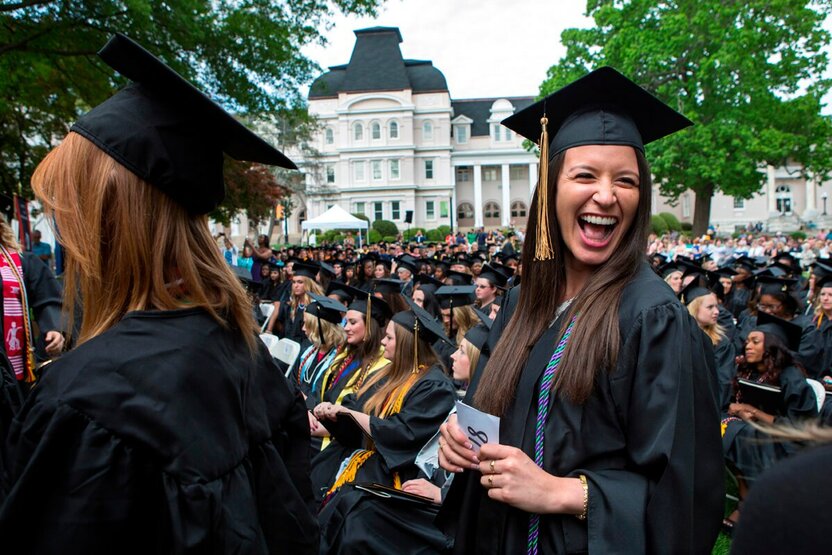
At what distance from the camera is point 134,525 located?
1.28m

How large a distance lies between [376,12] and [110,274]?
11.3m

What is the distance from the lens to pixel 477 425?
184cm

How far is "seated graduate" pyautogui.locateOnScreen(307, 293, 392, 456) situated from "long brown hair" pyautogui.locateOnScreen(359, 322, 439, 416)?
1.36 feet

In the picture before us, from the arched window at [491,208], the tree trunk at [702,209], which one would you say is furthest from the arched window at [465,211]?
the tree trunk at [702,209]

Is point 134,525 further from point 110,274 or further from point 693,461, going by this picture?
point 693,461

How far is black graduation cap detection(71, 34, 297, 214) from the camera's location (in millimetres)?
1423

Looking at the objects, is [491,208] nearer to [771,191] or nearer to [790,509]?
[771,191]

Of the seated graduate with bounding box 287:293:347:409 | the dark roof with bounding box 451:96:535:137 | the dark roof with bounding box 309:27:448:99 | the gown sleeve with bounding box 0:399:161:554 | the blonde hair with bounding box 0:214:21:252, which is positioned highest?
the dark roof with bounding box 309:27:448:99

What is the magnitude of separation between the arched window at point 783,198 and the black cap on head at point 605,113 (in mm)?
71723

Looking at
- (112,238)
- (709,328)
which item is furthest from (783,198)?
(112,238)

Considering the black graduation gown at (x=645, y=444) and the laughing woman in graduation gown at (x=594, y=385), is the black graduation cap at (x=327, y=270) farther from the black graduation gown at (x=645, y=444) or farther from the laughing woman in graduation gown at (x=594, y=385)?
the black graduation gown at (x=645, y=444)

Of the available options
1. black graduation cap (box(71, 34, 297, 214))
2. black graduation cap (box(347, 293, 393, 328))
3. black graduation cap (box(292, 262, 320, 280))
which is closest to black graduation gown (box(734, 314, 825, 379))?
black graduation cap (box(347, 293, 393, 328))

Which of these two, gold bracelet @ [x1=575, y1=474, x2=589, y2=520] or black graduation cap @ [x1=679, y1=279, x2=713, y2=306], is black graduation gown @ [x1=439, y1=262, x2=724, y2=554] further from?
black graduation cap @ [x1=679, y1=279, x2=713, y2=306]

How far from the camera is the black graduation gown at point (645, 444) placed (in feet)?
5.26
